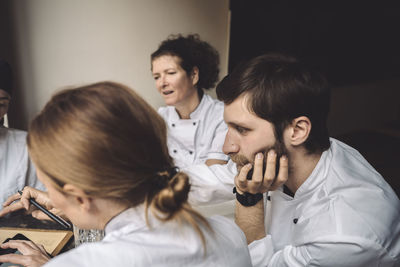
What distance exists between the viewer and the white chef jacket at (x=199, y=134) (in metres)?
2.04

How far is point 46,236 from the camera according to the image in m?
0.98

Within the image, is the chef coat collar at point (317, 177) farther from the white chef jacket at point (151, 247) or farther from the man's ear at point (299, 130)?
the white chef jacket at point (151, 247)

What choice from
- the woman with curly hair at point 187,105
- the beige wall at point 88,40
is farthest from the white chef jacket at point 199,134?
the beige wall at point 88,40

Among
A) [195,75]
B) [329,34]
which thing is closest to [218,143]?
[195,75]

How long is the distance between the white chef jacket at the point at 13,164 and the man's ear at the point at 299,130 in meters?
1.19

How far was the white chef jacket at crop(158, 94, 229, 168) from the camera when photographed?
204cm

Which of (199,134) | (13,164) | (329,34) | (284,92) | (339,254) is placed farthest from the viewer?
(329,34)

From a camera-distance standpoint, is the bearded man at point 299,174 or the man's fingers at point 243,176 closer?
the bearded man at point 299,174

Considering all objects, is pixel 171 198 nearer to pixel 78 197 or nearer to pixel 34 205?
pixel 78 197

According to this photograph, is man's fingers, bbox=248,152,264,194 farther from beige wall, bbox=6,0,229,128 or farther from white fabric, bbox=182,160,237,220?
beige wall, bbox=6,0,229,128

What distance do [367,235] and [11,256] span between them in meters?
0.98

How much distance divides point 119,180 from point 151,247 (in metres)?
0.14

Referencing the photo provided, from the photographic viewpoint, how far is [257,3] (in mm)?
2955

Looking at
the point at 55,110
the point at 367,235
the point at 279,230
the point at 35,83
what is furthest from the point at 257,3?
the point at 55,110
